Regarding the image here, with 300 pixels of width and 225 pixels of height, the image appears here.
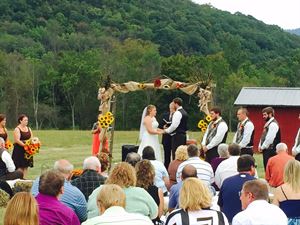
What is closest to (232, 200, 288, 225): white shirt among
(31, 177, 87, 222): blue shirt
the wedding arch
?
(31, 177, 87, 222): blue shirt

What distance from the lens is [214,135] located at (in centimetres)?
1512

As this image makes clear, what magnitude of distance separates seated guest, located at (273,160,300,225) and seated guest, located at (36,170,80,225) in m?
2.48

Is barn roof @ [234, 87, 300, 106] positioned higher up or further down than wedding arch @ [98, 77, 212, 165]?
further down

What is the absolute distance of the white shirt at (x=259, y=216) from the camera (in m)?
6.08

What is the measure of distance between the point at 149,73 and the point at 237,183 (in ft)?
209

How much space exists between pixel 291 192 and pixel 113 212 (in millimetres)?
2688

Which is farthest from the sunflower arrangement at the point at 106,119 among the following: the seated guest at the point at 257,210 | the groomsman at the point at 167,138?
the seated guest at the point at 257,210

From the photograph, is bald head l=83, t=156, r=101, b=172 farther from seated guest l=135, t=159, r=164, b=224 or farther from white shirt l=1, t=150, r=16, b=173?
white shirt l=1, t=150, r=16, b=173

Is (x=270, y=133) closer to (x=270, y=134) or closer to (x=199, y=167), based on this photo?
(x=270, y=134)

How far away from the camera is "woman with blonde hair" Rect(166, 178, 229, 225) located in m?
5.95

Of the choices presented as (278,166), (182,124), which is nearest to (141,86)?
(182,124)

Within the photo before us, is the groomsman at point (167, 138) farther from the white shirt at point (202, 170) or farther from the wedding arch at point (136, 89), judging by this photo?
the white shirt at point (202, 170)

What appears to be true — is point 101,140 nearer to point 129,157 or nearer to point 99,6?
point 129,157

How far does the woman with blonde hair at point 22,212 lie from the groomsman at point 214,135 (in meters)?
10.3
